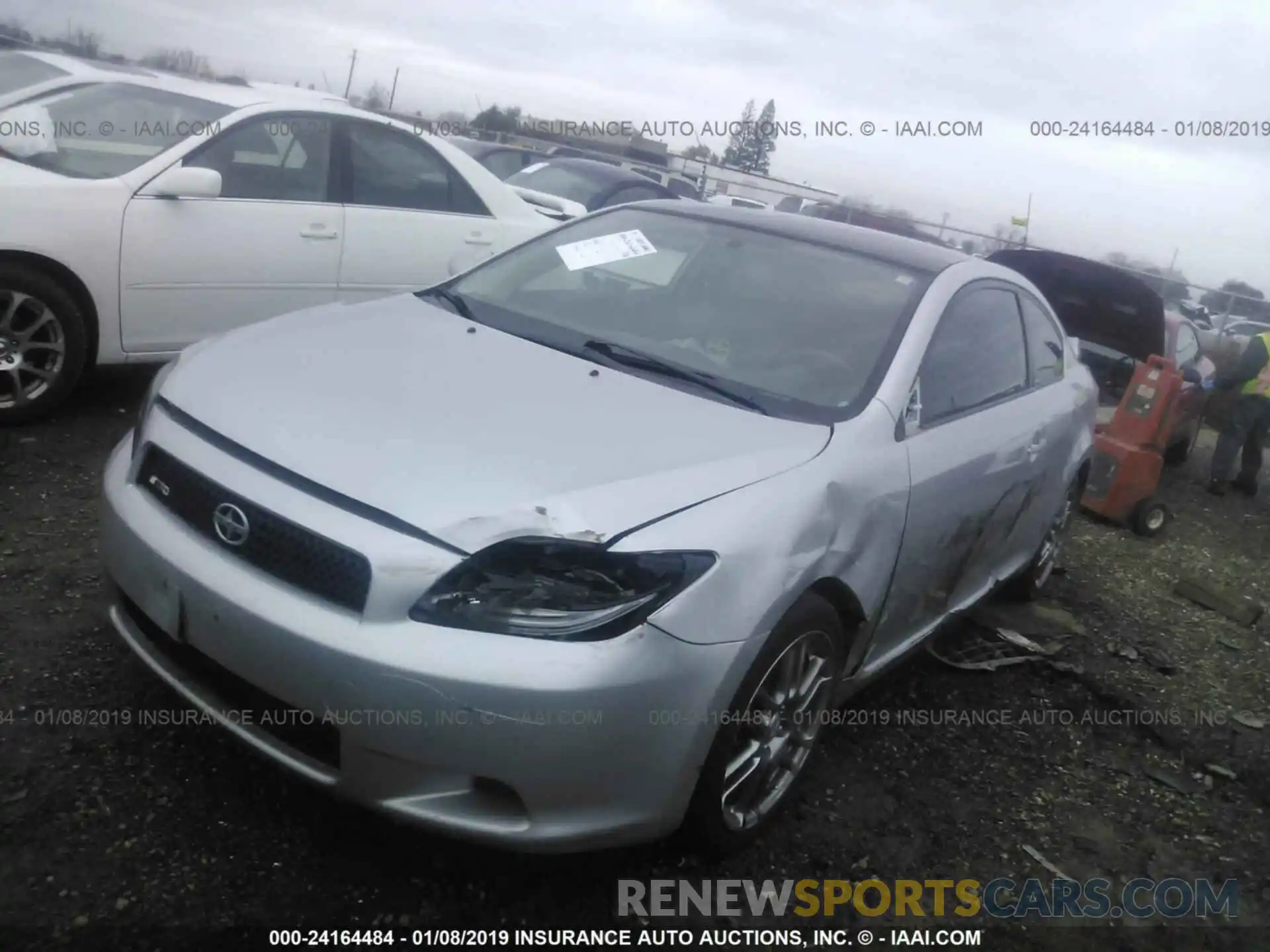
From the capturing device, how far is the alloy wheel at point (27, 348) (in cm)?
438

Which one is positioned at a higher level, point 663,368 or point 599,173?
point 599,173

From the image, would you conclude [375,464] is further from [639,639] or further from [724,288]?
[724,288]

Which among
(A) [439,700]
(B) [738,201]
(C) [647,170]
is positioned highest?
(C) [647,170]

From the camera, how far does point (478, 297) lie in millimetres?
3576

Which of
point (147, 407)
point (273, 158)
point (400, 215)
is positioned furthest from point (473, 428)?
point (400, 215)

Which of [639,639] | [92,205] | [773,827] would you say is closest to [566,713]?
[639,639]

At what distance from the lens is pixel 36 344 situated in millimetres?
4469

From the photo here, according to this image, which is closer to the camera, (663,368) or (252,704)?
(252,704)

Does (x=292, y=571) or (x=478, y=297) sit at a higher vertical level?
(x=478, y=297)

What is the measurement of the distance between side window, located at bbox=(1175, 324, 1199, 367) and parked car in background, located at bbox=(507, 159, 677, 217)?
14.2 ft

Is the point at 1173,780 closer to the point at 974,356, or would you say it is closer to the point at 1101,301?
the point at 974,356

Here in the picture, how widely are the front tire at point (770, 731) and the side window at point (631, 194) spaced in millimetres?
7266

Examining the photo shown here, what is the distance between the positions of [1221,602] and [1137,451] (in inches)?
45.9

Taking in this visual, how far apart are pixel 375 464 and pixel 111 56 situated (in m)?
5.46
